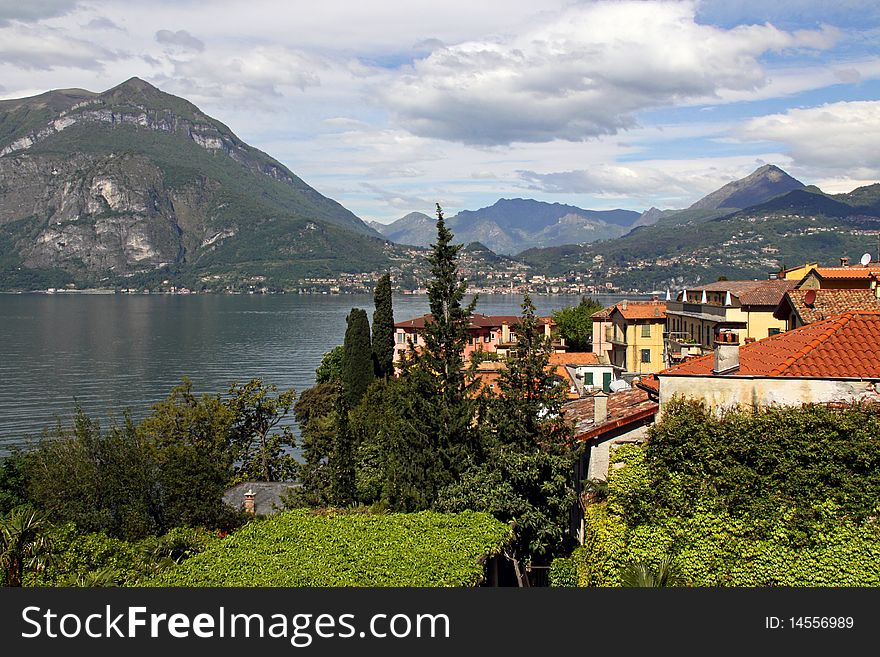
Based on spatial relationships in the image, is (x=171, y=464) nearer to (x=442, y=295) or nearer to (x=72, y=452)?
(x=72, y=452)

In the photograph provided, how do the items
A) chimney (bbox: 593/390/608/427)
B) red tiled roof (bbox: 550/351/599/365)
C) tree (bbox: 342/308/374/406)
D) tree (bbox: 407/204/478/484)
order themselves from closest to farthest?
chimney (bbox: 593/390/608/427) → tree (bbox: 407/204/478/484) → red tiled roof (bbox: 550/351/599/365) → tree (bbox: 342/308/374/406)

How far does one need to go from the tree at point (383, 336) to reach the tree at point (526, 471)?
3714 centimetres

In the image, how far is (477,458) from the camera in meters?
21.4

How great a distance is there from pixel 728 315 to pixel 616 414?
24.7m

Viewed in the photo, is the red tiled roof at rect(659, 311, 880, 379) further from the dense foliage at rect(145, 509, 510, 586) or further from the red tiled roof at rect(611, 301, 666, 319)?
the red tiled roof at rect(611, 301, 666, 319)

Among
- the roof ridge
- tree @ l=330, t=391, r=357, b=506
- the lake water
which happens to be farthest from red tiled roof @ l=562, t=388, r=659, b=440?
the lake water

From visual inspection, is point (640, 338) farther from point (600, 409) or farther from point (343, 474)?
point (600, 409)

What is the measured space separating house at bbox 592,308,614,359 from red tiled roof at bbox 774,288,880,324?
103ft

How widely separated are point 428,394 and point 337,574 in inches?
388

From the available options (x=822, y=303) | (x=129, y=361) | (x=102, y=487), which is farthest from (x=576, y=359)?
(x=129, y=361)

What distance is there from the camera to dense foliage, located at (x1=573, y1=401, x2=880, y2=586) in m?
12.9

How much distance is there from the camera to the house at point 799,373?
45.5 ft

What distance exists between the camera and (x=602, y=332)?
56.5 meters

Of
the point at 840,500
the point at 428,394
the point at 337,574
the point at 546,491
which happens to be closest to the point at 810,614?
the point at 840,500
